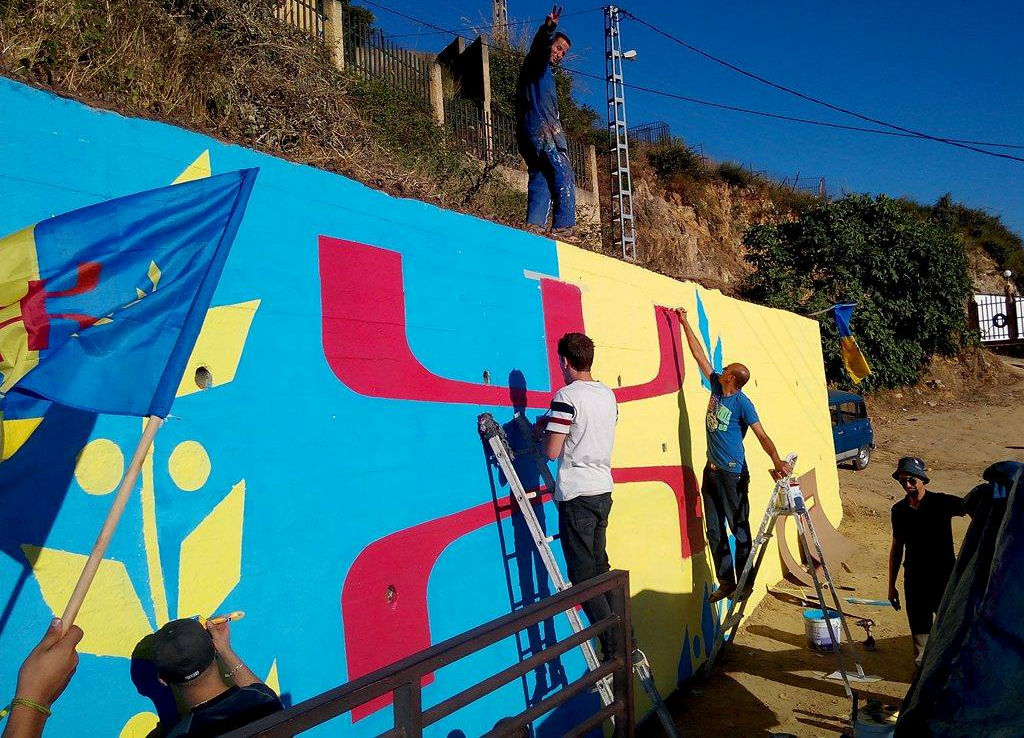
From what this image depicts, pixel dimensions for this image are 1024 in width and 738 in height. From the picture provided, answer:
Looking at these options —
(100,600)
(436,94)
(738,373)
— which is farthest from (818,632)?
(436,94)

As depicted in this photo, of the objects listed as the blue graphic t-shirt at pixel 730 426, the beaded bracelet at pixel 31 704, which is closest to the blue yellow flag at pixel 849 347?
the blue graphic t-shirt at pixel 730 426

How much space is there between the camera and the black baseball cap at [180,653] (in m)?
2.16

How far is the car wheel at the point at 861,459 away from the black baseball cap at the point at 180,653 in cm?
1742

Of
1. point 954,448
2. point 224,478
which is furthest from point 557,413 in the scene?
point 954,448

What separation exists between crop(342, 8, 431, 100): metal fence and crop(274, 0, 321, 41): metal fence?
0.73 m

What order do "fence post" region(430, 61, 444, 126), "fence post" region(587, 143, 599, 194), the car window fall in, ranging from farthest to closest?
"fence post" region(587, 143, 599, 194) < the car window < "fence post" region(430, 61, 444, 126)

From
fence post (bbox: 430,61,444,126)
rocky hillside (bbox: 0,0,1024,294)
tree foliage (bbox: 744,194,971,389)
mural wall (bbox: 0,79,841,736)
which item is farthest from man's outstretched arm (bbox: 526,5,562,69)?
tree foliage (bbox: 744,194,971,389)

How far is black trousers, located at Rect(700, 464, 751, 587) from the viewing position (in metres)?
6.66

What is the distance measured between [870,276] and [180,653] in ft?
80.0

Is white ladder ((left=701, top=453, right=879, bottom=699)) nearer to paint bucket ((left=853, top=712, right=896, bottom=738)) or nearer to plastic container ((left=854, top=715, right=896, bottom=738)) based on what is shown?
paint bucket ((left=853, top=712, right=896, bottom=738))

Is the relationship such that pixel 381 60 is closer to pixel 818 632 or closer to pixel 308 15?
pixel 308 15

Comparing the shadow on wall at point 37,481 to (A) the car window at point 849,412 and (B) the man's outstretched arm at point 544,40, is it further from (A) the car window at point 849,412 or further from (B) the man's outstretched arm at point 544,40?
(A) the car window at point 849,412

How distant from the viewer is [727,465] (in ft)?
21.4

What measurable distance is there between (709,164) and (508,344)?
94.1 ft
